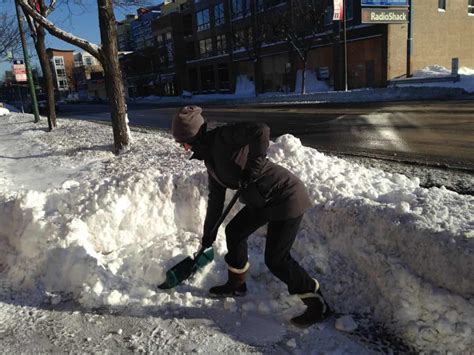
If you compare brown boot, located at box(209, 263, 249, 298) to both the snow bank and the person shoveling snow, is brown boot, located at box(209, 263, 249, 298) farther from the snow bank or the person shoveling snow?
the snow bank

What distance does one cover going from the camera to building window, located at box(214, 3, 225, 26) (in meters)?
47.5

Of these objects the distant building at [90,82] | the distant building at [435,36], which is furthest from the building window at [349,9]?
the distant building at [90,82]

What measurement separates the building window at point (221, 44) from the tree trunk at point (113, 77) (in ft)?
135

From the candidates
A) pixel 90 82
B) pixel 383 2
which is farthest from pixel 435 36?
pixel 90 82

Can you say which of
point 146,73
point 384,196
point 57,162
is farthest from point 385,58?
point 146,73

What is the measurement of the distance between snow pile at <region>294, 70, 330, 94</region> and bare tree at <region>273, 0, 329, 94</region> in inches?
138

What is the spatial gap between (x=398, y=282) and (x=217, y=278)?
1.48 meters

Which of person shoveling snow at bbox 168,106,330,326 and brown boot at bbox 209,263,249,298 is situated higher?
person shoveling snow at bbox 168,106,330,326

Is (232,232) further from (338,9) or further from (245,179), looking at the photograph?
(338,9)

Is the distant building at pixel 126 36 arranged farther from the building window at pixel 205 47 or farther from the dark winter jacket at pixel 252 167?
the dark winter jacket at pixel 252 167

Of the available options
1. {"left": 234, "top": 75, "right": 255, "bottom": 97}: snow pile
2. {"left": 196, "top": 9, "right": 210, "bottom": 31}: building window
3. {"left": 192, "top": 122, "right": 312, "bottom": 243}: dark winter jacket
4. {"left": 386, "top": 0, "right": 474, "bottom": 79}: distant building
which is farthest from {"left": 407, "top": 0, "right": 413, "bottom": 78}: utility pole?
{"left": 192, "top": 122, "right": 312, "bottom": 243}: dark winter jacket

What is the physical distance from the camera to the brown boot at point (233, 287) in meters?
A: 3.41

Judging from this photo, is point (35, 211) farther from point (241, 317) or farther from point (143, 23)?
point (143, 23)

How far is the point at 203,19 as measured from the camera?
52.1m
